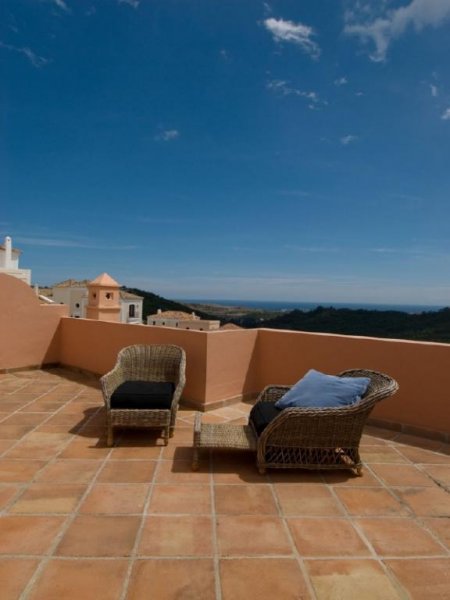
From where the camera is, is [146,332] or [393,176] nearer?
[146,332]

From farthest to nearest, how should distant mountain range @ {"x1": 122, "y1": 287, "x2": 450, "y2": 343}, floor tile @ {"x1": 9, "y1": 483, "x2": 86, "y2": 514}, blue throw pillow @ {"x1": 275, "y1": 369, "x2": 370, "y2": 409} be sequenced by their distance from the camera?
distant mountain range @ {"x1": 122, "y1": 287, "x2": 450, "y2": 343}, blue throw pillow @ {"x1": 275, "y1": 369, "x2": 370, "y2": 409}, floor tile @ {"x1": 9, "y1": 483, "x2": 86, "y2": 514}

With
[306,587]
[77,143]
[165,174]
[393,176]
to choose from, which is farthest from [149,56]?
[393,176]

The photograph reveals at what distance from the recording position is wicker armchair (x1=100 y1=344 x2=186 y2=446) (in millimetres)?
3594

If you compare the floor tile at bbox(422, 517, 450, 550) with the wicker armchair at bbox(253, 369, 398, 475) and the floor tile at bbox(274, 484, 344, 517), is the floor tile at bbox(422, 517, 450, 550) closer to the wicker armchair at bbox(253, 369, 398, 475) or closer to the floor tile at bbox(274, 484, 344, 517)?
the floor tile at bbox(274, 484, 344, 517)

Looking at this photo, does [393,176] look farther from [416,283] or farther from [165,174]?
[416,283]

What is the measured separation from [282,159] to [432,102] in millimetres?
7029

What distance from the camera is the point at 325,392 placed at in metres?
3.28

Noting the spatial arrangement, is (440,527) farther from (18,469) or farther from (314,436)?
(18,469)

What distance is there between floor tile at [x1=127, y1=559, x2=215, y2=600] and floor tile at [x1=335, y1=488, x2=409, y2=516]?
115cm

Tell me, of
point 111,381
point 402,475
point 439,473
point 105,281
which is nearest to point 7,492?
point 111,381

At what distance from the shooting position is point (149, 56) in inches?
→ 288

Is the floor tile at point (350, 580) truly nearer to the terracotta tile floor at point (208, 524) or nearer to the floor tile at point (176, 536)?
the terracotta tile floor at point (208, 524)

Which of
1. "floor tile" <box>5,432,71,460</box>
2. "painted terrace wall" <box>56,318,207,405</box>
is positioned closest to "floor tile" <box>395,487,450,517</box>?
"painted terrace wall" <box>56,318,207,405</box>

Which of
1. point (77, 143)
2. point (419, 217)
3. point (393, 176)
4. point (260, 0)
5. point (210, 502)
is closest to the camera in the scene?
point (210, 502)
